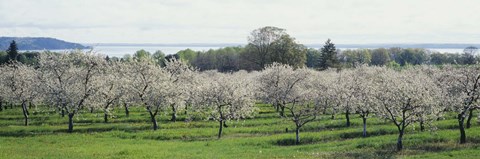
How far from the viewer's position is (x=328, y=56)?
12012 cm

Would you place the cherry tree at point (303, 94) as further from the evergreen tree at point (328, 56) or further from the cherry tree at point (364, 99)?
the evergreen tree at point (328, 56)

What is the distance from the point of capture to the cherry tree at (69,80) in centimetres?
5091

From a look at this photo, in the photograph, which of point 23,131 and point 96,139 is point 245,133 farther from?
point 23,131

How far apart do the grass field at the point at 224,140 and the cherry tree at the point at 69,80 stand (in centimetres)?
313

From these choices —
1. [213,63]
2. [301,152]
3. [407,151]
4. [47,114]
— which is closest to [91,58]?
[47,114]

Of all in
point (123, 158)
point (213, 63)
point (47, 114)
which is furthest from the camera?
point (213, 63)

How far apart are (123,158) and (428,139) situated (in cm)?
2597

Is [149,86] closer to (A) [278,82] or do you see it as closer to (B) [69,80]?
(B) [69,80]

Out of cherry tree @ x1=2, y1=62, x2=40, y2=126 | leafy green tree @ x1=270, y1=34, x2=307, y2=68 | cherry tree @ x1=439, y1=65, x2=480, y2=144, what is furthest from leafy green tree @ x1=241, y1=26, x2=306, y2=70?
cherry tree @ x1=439, y1=65, x2=480, y2=144

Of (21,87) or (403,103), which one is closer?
(403,103)

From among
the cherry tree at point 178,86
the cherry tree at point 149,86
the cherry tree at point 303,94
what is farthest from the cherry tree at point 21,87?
the cherry tree at point 303,94

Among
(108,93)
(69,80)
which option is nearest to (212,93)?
(108,93)

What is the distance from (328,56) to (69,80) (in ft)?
268

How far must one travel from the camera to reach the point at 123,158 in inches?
1227
